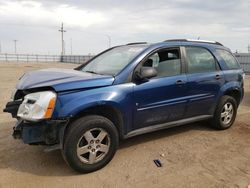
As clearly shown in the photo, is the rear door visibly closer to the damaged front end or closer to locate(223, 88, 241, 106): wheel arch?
locate(223, 88, 241, 106): wheel arch

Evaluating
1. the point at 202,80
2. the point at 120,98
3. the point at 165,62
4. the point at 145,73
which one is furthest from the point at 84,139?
the point at 202,80

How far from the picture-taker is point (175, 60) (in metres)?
4.79

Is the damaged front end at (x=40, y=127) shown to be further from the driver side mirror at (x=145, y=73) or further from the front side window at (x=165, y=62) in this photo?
the front side window at (x=165, y=62)

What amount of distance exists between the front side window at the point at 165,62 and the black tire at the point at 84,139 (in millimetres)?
1171

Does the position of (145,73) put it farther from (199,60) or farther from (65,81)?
(199,60)

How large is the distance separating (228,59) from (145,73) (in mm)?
2391

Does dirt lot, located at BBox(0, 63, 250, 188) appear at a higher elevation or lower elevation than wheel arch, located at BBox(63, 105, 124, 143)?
lower

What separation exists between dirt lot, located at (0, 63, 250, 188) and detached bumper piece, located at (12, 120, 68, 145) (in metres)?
0.50

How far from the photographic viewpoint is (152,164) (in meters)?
4.04

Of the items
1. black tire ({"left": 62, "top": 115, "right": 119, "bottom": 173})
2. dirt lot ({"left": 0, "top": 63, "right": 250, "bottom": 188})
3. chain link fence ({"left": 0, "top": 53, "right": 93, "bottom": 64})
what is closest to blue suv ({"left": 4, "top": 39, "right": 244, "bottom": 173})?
black tire ({"left": 62, "top": 115, "right": 119, "bottom": 173})

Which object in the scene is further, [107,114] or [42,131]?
[107,114]

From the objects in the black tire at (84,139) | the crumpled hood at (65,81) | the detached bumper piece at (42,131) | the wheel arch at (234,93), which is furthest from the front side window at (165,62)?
the detached bumper piece at (42,131)

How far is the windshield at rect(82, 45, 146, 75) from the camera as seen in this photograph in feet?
14.3

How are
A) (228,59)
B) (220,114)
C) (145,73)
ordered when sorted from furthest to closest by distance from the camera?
1. (228,59)
2. (220,114)
3. (145,73)
